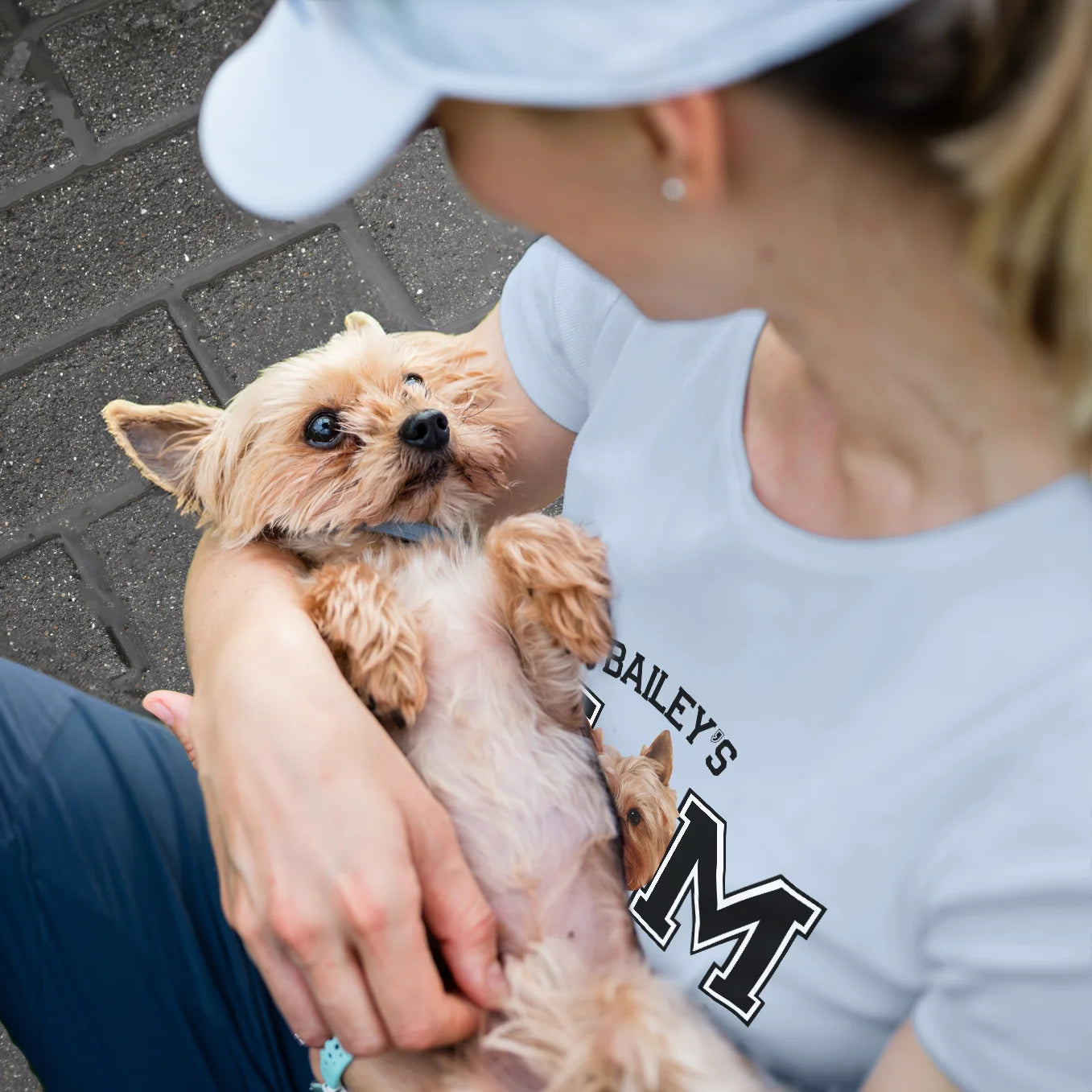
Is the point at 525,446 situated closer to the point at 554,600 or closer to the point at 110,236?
the point at 554,600

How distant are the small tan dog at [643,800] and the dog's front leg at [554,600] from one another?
14cm

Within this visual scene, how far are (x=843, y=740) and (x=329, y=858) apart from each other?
548mm

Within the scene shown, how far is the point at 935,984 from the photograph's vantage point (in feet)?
2.78

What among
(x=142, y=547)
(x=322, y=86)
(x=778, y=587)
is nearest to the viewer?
→ (x=322, y=86)

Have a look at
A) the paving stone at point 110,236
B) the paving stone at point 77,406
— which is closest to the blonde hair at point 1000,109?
the paving stone at point 77,406

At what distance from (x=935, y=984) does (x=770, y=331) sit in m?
0.66

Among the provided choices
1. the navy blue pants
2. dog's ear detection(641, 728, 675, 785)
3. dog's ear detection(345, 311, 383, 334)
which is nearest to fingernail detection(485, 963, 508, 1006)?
dog's ear detection(641, 728, 675, 785)

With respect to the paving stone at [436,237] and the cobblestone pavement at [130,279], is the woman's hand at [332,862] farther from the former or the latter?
the paving stone at [436,237]

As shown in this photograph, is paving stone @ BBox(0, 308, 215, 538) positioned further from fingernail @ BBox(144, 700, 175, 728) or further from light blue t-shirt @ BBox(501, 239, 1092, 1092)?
light blue t-shirt @ BBox(501, 239, 1092, 1092)

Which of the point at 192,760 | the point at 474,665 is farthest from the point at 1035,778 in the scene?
the point at 192,760

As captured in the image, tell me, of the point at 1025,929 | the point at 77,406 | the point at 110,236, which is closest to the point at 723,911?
the point at 1025,929

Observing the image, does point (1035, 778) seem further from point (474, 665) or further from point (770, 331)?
point (474, 665)

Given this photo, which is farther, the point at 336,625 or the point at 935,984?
the point at 336,625

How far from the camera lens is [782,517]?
100 centimetres
